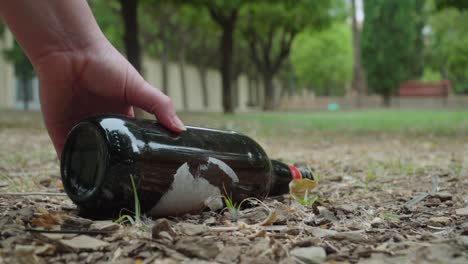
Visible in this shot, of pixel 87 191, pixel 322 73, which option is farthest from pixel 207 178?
pixel 322 73

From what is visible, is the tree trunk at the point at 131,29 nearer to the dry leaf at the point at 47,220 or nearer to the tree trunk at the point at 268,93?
the dry leaf at the point at 47,220

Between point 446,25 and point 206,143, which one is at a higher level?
point 446,25

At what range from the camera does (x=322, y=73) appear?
52.3 meters

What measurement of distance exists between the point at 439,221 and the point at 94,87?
1.42 metres

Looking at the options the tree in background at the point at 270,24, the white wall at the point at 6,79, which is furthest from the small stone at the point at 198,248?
the white wall at the point at 6,79

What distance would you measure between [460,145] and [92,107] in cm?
537

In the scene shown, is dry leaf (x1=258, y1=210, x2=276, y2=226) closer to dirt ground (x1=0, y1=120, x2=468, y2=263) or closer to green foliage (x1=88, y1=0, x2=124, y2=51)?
dirt ground (x1=0, y1=120, x2=468, y2=263)

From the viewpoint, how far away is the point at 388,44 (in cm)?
3794

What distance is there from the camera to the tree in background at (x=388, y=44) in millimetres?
37625

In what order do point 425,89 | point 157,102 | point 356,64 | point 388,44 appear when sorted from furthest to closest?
point 425,89, point 388,44, point 356,64, point 157,102

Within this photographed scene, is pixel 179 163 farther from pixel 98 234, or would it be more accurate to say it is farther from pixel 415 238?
pixel 415 238

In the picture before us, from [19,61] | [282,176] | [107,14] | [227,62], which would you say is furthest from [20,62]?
[282,176]

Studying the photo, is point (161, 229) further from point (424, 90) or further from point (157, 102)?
point (424, 90)

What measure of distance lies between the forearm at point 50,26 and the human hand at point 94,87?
3 cm
